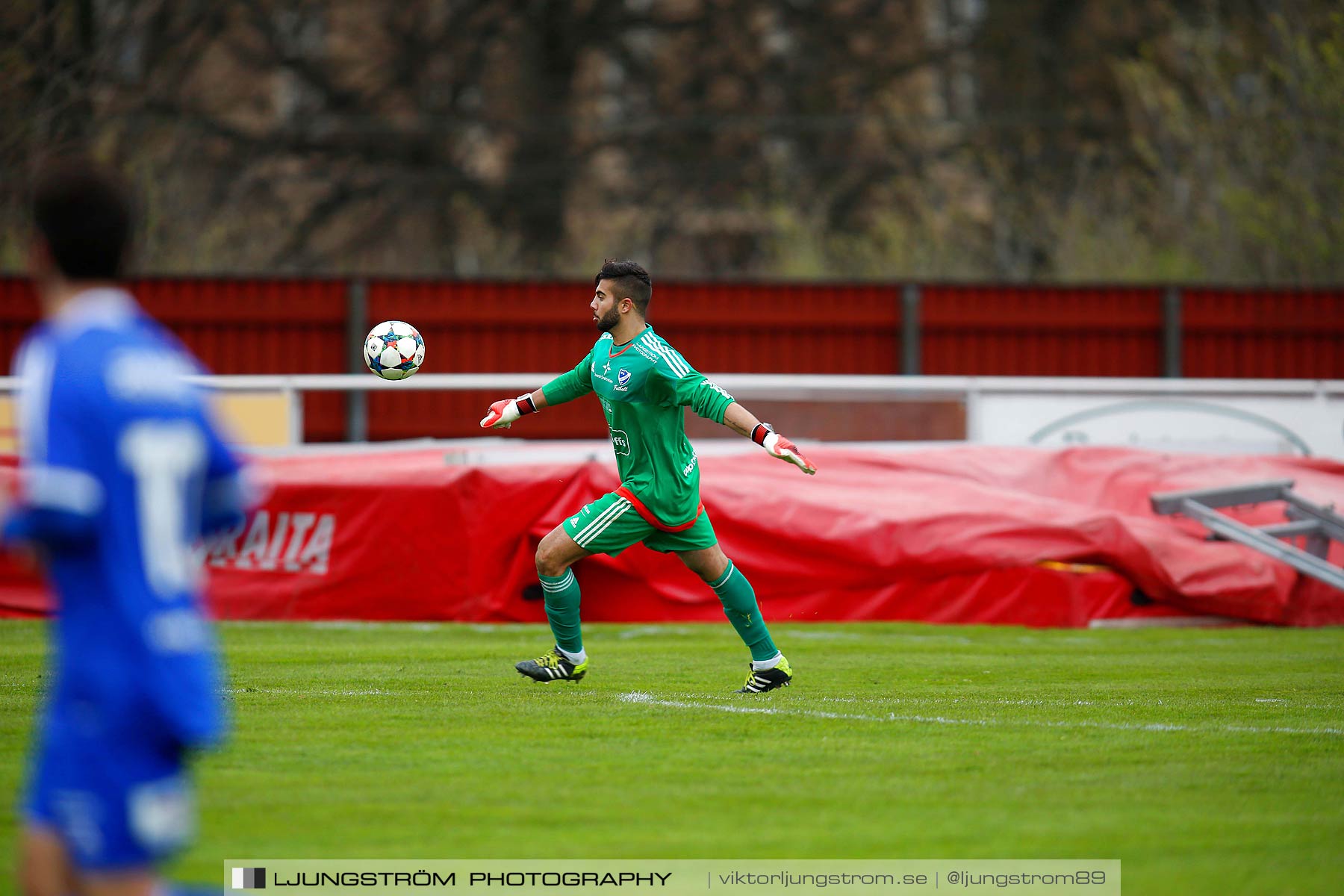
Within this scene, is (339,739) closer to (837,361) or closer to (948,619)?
(948,619)

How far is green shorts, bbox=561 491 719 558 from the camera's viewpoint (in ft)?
29.0

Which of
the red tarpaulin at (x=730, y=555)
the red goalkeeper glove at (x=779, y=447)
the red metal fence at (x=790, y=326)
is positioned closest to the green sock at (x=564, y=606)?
the red goalkeeper glove at (x=779, y=447)

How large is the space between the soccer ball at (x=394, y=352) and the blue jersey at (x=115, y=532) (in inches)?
243

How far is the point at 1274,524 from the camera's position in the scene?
551 inches

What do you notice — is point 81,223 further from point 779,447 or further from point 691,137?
point 691,137

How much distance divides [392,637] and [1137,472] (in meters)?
6.47

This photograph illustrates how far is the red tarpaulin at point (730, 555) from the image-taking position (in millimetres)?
12820

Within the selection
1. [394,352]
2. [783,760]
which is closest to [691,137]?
[394,352]

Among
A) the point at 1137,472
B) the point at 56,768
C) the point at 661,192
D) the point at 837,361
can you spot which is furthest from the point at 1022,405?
the point at 661,192

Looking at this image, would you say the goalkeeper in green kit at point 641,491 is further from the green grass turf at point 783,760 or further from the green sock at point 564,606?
the green grass turf at point 783,760

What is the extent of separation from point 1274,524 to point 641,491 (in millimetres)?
7316

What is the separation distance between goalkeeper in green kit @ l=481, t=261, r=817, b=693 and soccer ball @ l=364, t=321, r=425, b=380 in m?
1.48

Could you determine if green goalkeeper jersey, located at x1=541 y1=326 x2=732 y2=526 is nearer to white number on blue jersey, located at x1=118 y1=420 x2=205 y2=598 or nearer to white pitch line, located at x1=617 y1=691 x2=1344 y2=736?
white pitch line, located at x1=617 y1=691 x2=1344 y2=736

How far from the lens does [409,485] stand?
12914 mm
